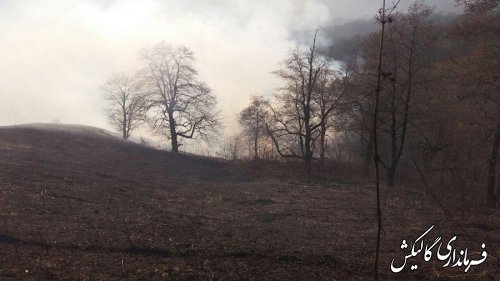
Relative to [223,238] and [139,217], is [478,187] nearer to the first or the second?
[223,238]

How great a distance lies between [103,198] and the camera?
1404 centimetres

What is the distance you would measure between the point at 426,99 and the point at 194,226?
50.8ft

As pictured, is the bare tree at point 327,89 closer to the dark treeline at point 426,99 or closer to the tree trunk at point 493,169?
the dark treeline at point 426,99

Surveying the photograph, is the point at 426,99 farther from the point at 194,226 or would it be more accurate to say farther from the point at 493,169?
the point at 194,226

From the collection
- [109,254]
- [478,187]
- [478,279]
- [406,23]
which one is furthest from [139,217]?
[406,23]

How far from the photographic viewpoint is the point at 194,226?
36.7 ft

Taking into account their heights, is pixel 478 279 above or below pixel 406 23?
below

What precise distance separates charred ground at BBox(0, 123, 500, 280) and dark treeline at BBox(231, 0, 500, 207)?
251 cm

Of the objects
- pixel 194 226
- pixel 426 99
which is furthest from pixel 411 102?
pixel 194 226

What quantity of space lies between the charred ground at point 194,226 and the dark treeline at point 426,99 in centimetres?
251

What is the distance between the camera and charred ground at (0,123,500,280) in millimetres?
7453

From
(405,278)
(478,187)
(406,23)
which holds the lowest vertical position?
(405,278)

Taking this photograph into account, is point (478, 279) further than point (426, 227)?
No

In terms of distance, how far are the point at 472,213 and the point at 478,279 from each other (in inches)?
277
